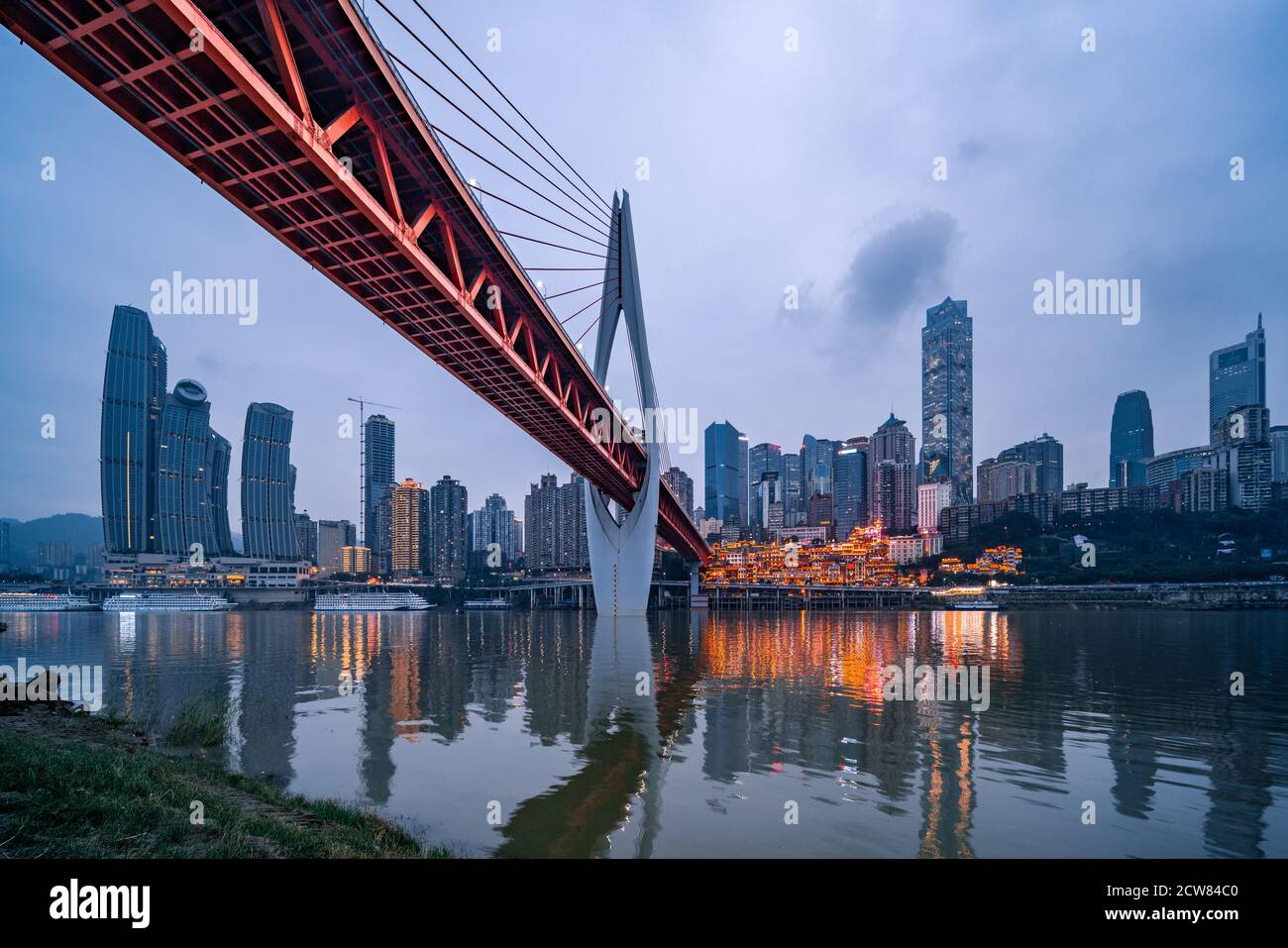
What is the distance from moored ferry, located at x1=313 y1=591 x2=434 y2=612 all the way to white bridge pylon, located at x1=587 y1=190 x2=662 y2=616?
58354 millimetres

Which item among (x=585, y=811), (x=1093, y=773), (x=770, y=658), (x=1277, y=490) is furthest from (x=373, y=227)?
(x=1277, y=490)

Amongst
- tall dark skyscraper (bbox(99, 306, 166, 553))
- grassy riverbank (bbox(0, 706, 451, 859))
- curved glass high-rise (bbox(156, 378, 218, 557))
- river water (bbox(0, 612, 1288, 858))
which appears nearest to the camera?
grassy riverbank (bbox(0, 706, 451, 859))

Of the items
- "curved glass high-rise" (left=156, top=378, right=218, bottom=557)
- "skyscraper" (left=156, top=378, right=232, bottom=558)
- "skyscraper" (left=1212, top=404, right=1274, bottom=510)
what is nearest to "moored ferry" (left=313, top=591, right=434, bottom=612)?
"skyscraper" (left=156, top=378, right=232, bottom=558)

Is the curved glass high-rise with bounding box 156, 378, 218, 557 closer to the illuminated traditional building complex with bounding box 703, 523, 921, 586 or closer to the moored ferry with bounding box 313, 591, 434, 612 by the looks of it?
the moored ferry with bounding box 313, 591, 434, 612

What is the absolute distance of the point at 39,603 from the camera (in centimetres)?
12562

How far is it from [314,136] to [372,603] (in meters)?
118

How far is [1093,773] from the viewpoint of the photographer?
1281 centimetres

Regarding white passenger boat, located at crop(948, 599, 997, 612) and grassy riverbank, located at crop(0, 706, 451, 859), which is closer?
grassy riverbank, located at crop(0, 706, 451, 859)

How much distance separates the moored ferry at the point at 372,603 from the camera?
113 meters

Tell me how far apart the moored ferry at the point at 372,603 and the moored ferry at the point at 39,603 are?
49624 mm

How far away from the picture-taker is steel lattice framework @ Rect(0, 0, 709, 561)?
390 inches

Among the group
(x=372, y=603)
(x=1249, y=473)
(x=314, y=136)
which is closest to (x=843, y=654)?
(x=314, y=136)
